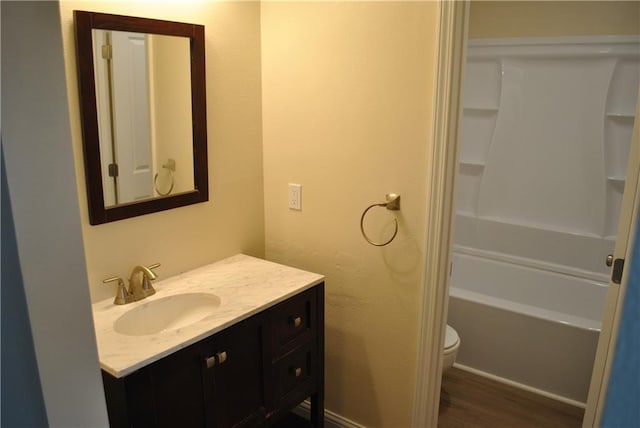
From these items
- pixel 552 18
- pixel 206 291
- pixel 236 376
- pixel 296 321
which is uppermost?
pixel 552 18

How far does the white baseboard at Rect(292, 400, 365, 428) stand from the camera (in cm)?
240

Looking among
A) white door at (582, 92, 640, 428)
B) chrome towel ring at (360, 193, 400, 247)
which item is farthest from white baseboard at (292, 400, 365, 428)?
white door at (582, 92, 640, 428)

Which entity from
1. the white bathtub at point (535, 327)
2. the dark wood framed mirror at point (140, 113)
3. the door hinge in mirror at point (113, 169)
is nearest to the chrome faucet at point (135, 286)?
the dark wood framed mirror at point (140, 113)

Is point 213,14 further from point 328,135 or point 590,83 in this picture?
point 590,83

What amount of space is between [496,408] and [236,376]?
1.57 meters

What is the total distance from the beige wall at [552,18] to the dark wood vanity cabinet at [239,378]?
89.9 inches

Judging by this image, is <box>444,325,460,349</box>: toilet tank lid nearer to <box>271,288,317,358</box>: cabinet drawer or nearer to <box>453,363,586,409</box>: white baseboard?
<box>453,363,586,409</box>: white baseboard

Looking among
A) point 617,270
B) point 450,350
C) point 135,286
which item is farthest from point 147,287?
point 617,270

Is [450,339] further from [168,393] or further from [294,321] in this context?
[168,393]

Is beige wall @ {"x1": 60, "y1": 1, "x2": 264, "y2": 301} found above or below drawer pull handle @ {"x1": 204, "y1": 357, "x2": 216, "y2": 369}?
above

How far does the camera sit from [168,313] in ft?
6.23

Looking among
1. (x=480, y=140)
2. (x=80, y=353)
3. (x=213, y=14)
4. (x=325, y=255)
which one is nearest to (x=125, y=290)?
(x=325, y=255)

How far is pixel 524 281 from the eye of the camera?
11.5 ft

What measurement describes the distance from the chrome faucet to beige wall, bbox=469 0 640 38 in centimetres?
270
